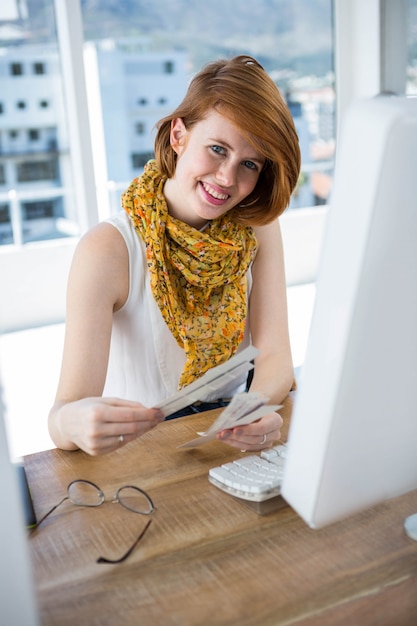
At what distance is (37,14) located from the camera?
5.04m

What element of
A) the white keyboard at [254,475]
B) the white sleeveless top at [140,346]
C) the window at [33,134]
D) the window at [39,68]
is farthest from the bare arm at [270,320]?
the window at [33,134]

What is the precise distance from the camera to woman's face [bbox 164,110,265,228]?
1.54m

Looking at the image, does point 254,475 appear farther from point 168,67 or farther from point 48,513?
point 168,67

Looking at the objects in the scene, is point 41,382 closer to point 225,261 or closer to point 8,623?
point 225,261

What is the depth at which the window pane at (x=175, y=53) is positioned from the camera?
571 cm

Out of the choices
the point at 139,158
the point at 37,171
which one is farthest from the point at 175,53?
the point at 37,171

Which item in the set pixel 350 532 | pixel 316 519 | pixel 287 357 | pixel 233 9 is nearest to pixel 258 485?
pixel 350 532

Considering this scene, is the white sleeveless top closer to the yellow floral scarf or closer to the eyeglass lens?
the yellow floral scarf

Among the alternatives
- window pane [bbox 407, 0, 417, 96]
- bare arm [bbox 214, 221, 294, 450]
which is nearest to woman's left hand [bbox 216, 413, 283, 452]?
bare arm [bbox 214, 221, 294, 450]

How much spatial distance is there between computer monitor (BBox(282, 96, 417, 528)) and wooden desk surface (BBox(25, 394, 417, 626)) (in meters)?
0.11

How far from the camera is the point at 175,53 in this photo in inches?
233

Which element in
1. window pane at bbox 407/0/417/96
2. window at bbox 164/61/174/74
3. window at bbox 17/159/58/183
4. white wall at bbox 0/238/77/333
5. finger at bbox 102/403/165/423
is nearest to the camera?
finger at bbox 102/403/165/423

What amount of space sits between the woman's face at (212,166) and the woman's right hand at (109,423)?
676 mm

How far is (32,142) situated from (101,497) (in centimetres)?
501
